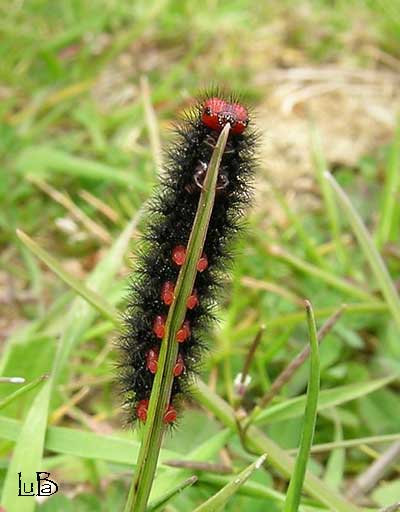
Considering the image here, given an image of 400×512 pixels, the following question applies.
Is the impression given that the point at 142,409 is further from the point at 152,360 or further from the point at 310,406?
the point at 310,406

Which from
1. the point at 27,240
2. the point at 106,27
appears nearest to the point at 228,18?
the point at 106,27

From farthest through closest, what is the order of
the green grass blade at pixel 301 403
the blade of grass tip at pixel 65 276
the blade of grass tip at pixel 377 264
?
the blade of grass tip at pixel 377 264
the green grass blade at pixel 301 403
the blade of grass tip at pixel 65 276

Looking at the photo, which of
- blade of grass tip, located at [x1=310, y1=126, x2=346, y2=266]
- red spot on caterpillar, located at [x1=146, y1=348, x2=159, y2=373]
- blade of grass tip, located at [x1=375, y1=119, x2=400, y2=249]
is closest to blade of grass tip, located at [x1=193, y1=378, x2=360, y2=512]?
red spot on caterpillar, located at [x1=146, y1=348, x2=159, y2=373]

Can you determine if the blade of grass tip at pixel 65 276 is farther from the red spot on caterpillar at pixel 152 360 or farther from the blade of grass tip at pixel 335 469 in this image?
the blade of grass tip at pixel 335 469

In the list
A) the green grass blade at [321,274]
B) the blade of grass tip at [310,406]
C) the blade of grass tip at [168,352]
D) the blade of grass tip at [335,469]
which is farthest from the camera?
the green grass blade at [321,274]

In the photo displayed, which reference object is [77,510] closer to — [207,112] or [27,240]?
[27,240]

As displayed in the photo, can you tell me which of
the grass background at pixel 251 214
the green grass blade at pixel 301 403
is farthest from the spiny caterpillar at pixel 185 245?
the green grass blade at pixel 301 403
